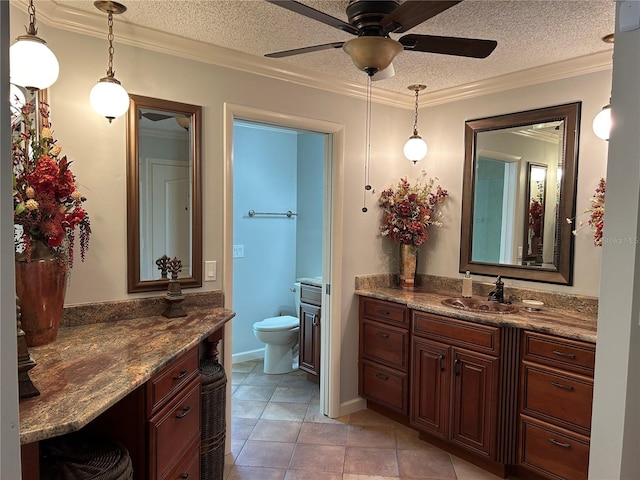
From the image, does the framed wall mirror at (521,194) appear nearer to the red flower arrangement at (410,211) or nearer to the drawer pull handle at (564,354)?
the red flower arrangement at (410,211)

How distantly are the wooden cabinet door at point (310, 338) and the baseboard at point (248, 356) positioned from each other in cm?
76

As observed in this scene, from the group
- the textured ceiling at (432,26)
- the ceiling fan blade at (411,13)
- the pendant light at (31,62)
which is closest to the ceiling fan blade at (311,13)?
the ceiling fan blade at (411,13)

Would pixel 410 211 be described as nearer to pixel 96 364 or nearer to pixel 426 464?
pixel 426 464

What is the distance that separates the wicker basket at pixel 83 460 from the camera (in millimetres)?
1347

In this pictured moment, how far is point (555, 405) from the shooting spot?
2.26 m

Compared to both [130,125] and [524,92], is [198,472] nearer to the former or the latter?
[130,125]

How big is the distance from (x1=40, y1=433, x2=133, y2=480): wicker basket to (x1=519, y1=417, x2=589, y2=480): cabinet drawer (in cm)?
203

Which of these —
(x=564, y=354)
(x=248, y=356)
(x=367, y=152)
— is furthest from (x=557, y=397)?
(x=248, y=356)

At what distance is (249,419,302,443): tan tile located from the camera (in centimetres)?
293

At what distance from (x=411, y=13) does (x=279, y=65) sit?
1450 millimetres

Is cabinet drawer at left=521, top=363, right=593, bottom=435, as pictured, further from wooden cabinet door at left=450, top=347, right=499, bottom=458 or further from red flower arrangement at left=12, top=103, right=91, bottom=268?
red flower arrangement at left=12, top=103, right=91, bottom=268

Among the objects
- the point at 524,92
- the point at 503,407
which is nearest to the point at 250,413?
the point at 503,407

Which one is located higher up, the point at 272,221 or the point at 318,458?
the point at 272,221

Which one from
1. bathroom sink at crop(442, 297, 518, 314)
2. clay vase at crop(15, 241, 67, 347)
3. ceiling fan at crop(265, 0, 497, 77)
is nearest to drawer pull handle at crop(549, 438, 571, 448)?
bathroom sink at crop(442, 297, 518, 314)
